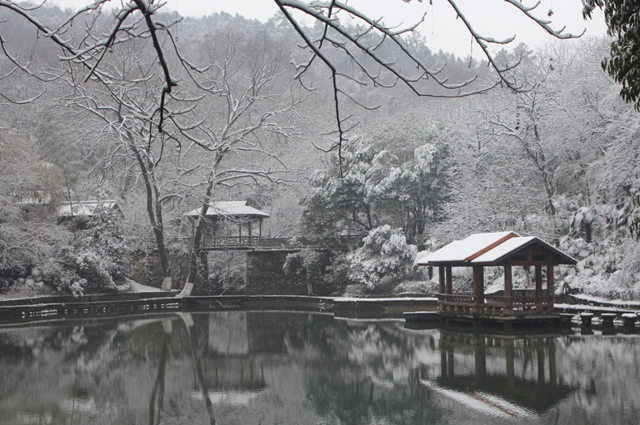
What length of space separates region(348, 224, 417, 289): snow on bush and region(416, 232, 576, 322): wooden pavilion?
6.50m

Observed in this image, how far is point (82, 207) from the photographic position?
26.4 meters

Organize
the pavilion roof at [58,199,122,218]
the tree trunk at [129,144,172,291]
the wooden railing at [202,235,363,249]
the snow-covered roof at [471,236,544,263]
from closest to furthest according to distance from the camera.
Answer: the snow-covered roof at [471,236,544,263] → the tree trunk at [129,144,172,291] → the pavilion roof at [58,199,122,218] → the wooden railing at [202,235,363,249]

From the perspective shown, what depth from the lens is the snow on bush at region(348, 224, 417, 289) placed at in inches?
985

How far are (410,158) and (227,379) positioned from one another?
68.8 ft

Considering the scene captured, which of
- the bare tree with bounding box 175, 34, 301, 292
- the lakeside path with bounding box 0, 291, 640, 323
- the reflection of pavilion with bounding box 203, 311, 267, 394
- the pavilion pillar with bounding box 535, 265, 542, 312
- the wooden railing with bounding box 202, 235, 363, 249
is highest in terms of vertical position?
the bare tree with bounding box 175, 34, 301, 292

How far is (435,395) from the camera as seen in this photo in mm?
9477

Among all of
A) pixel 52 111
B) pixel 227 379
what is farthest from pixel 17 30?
pixel 227 379

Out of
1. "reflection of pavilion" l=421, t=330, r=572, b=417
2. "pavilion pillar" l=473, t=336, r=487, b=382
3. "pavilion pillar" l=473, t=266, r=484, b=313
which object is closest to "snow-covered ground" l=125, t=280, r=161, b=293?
"pavilion pillar" l=473, t=266, r=484, b=313

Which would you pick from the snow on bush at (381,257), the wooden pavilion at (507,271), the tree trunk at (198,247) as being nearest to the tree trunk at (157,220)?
the tree trunk at (198,247)

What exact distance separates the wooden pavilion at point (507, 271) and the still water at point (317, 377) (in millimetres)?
1129

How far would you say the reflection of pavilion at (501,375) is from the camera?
8.83m

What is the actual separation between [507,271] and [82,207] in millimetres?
17532

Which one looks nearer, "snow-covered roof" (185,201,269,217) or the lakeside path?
the lakeside path

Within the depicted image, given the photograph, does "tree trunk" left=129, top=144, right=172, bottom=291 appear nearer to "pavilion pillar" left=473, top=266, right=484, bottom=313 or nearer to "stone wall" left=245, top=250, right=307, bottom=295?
"stone wall" left=245, top=250, right=307, bottom=295
